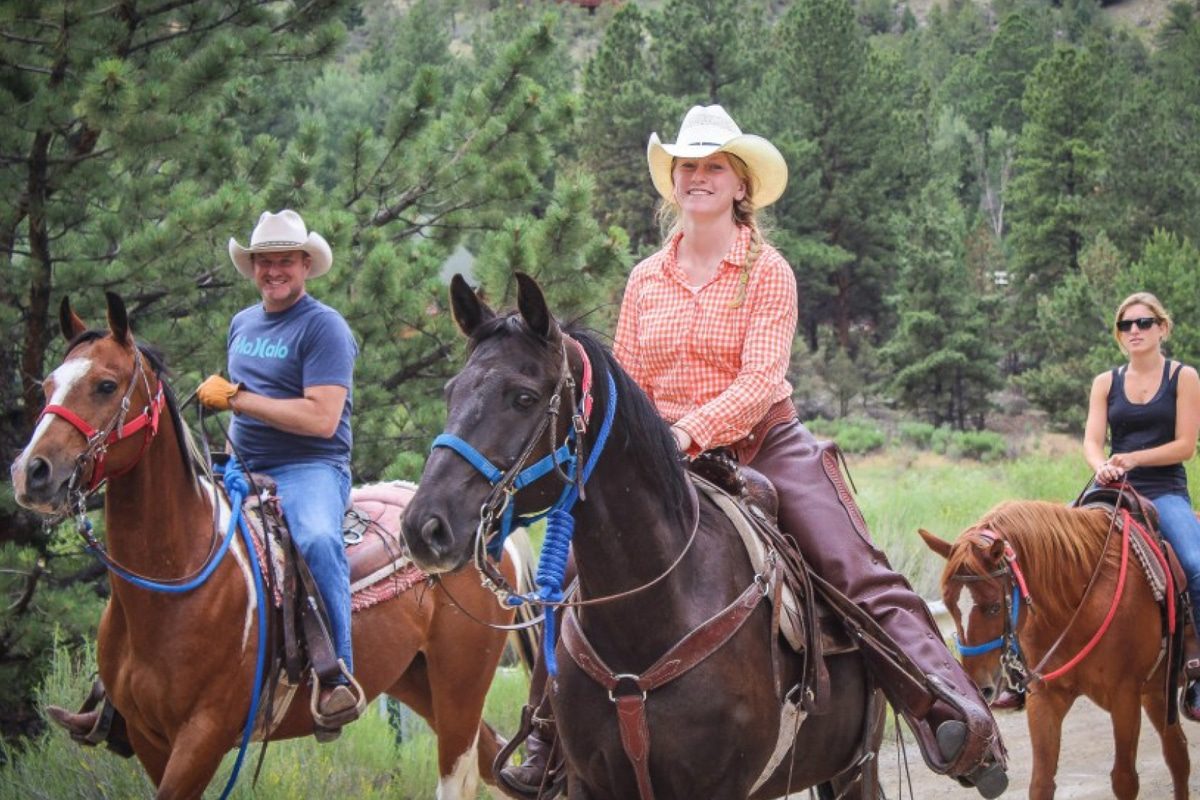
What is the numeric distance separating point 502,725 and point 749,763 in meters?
5.04

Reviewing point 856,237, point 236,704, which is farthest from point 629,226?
point 236,704

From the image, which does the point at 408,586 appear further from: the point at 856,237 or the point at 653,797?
the point at 856,237

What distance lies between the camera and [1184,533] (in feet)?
24.8

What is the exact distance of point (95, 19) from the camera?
7848mm

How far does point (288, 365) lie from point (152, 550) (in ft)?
3.41

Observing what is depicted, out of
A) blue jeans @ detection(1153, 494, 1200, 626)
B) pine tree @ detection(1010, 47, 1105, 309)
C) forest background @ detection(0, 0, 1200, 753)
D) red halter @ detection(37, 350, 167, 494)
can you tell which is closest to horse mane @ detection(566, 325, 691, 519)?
red halter @ detection(37, 350, 167, 494)

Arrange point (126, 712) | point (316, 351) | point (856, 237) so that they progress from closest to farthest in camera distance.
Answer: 1. point (126, 712)
2. point (316, 351)
3. point (856, 237)

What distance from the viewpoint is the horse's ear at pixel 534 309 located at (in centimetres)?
340

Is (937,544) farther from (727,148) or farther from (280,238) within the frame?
(280,238)

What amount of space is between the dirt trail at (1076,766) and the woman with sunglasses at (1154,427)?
79 cm

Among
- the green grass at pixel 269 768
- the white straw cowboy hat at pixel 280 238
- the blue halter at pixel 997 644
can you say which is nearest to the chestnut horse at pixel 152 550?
the white straw cowboy hat at pixel 280 238

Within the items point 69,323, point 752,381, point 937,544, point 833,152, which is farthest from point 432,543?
point 833,152

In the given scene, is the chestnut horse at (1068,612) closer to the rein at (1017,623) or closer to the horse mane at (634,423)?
the rein at (1017,623)

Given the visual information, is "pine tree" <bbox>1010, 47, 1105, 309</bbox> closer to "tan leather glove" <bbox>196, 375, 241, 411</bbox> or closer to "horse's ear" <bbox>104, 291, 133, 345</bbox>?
"tan leather glove" <bbox>196, 375, 241, 411</bbox>
